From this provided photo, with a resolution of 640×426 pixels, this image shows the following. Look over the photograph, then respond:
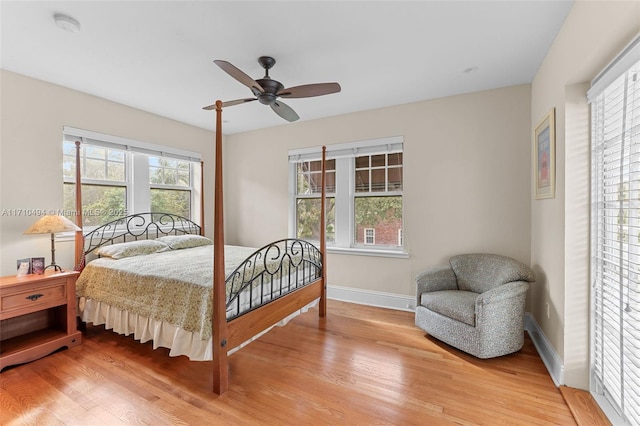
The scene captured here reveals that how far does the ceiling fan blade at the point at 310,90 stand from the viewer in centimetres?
220

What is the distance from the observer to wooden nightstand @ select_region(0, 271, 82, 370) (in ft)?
7.57

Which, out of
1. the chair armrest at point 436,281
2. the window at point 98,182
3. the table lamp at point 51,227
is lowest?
the chair armrest at point 436,281

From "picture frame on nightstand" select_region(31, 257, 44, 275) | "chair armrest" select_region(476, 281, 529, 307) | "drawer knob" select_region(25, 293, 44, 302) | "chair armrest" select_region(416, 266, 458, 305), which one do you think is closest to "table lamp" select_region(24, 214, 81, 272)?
"picture frame on nightstand" select_region(31, 257, 44, 275)

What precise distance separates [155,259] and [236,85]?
203 centimetres

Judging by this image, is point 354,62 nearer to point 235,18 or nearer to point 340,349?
point 235,18

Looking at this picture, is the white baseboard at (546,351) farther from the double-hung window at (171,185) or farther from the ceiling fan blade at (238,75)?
the double-hung window at (171,185)

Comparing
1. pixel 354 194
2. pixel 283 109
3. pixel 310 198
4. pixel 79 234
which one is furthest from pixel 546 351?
pixel 79 234

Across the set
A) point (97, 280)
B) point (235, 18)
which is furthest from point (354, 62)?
point (97, 280)

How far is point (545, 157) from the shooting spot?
8.14ft

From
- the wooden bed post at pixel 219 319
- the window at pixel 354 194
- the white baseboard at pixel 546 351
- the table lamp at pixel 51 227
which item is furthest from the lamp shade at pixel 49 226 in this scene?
the white baseboard at pixel 546 351

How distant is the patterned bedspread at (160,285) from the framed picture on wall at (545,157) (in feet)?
9.23

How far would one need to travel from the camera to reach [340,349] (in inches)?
103

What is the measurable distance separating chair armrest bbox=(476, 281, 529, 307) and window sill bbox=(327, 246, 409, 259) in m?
1.23

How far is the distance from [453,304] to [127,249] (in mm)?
3409
